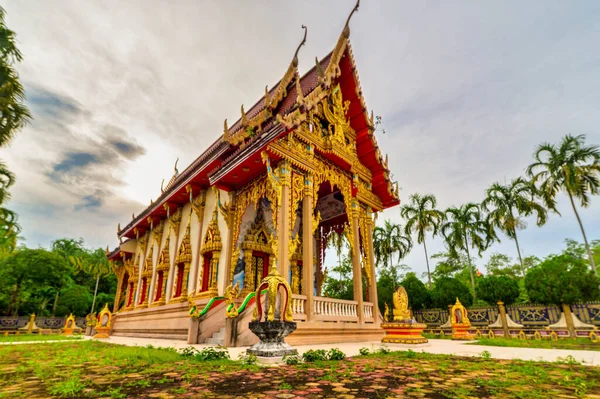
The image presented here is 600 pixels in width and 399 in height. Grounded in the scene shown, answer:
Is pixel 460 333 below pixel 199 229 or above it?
below

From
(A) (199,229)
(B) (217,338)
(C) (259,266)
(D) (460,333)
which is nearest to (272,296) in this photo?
(B) (217,338)

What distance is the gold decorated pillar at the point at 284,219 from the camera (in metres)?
7.41

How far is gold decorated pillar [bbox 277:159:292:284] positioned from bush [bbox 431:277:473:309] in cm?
1259

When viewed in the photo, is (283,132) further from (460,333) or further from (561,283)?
(561,283)

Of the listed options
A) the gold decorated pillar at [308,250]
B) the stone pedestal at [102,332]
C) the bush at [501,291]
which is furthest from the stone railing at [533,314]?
the stone pedestal at [102,332]

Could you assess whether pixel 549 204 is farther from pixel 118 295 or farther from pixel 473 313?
pixel 118 295

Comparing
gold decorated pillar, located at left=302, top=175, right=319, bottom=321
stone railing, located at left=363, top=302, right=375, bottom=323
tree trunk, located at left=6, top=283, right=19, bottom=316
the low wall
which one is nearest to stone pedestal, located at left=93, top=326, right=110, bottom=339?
the low wall

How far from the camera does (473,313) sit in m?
13.9

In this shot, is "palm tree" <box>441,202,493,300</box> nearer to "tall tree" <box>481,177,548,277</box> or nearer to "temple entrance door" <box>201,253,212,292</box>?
"tall tree" <box>481,177,548,277</box>

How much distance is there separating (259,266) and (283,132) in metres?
5.06

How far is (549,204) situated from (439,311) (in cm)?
1130

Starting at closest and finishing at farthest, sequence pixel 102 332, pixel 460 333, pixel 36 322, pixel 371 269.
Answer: pixel 460 333
pixel 371 269
pixel 102 332
pixel 36 322

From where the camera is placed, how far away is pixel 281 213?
7.84 m

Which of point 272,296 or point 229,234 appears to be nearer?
point 272,296
